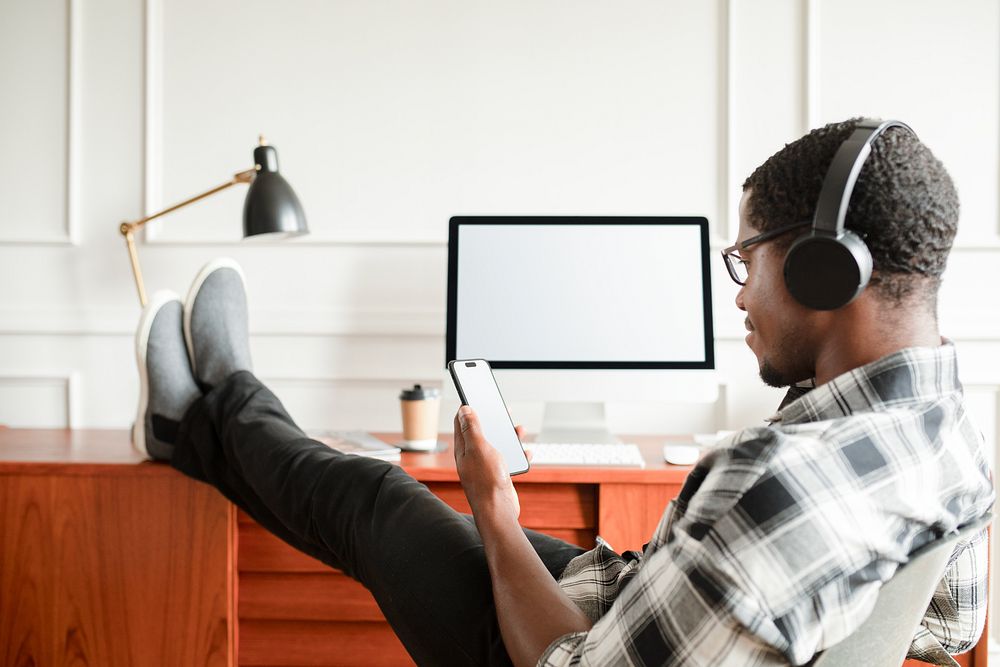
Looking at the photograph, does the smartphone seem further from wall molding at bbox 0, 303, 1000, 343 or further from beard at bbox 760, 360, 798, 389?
wall molding at bbox 0, 303, 1000, 343

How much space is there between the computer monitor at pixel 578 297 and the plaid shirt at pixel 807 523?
34.7 inches

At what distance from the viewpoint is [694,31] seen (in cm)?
187

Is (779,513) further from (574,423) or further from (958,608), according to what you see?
(574,423)

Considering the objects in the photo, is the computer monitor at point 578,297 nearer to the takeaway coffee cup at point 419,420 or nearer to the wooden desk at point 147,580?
the takeaway coffee cup at point 419,420

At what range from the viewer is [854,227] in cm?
71

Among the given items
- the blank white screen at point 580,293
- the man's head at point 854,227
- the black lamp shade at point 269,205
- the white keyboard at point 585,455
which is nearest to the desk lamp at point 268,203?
the black lamp shade at point 269,205

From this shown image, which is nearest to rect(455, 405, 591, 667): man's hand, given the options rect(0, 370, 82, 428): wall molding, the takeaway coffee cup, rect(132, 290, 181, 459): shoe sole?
the takeaway coffee cup

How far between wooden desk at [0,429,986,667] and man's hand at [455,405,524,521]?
0.42 metres

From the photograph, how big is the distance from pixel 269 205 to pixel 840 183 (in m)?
1.24

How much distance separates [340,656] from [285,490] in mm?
399

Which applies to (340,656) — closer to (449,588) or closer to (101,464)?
(101,464)

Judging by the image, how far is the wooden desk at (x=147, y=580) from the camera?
1381 millimetres

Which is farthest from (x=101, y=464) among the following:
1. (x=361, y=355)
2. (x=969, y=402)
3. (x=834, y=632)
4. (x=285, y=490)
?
(x=969, y=402)

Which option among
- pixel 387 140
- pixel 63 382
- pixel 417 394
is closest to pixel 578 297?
pixel 417 394
